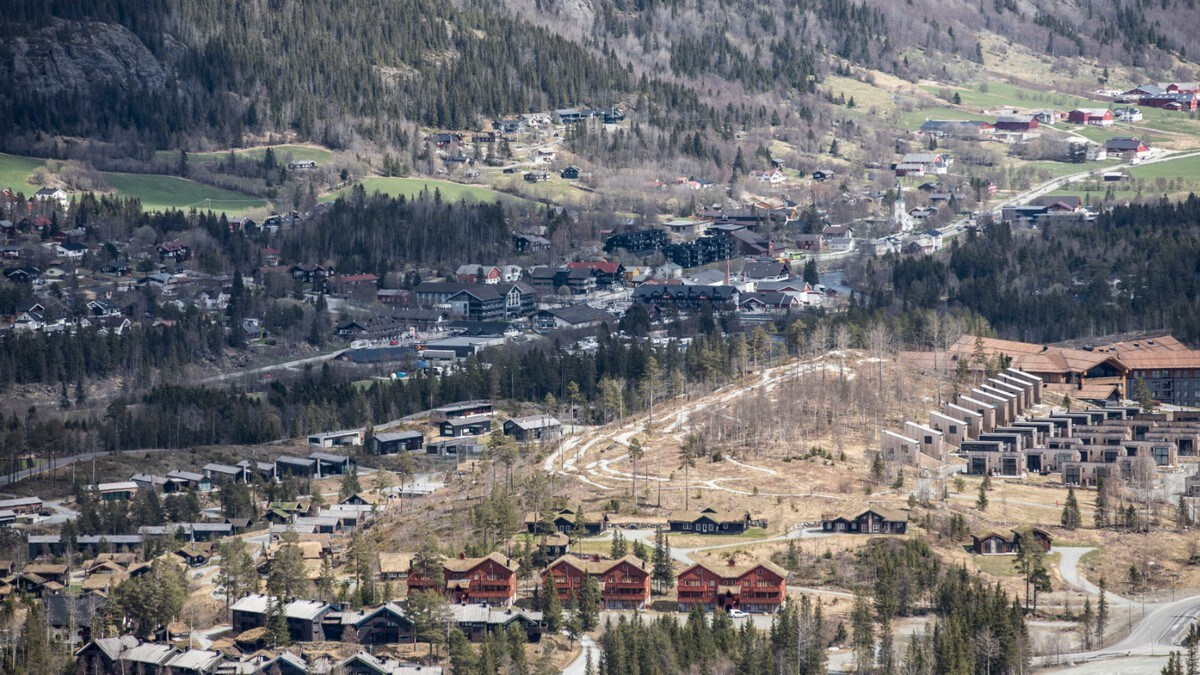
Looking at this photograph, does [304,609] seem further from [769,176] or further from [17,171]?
[769,176]

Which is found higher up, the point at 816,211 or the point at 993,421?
the point at 816,211

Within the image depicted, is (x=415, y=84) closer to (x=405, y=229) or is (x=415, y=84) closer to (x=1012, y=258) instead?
(x=405, y=229)

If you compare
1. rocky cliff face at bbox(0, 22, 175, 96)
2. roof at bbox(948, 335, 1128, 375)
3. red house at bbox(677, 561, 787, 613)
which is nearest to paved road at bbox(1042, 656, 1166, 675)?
red house at bbox(677, 561, 787, 613)

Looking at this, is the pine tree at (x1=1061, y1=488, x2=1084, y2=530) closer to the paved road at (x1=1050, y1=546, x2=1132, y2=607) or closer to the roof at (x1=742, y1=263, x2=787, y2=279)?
the paved road at (x1=1050, y1=546, x2=1132, y2=607)

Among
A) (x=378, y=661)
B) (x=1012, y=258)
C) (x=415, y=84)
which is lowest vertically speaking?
(x=378, y=661)

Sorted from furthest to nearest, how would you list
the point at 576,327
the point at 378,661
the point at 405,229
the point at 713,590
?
the point at 405,229, the point at 576,327, the point at 713,590, the point at 378,661

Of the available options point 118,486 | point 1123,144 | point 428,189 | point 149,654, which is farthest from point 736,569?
point 1123,144

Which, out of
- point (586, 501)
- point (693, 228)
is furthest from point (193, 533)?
point (693, 228)
